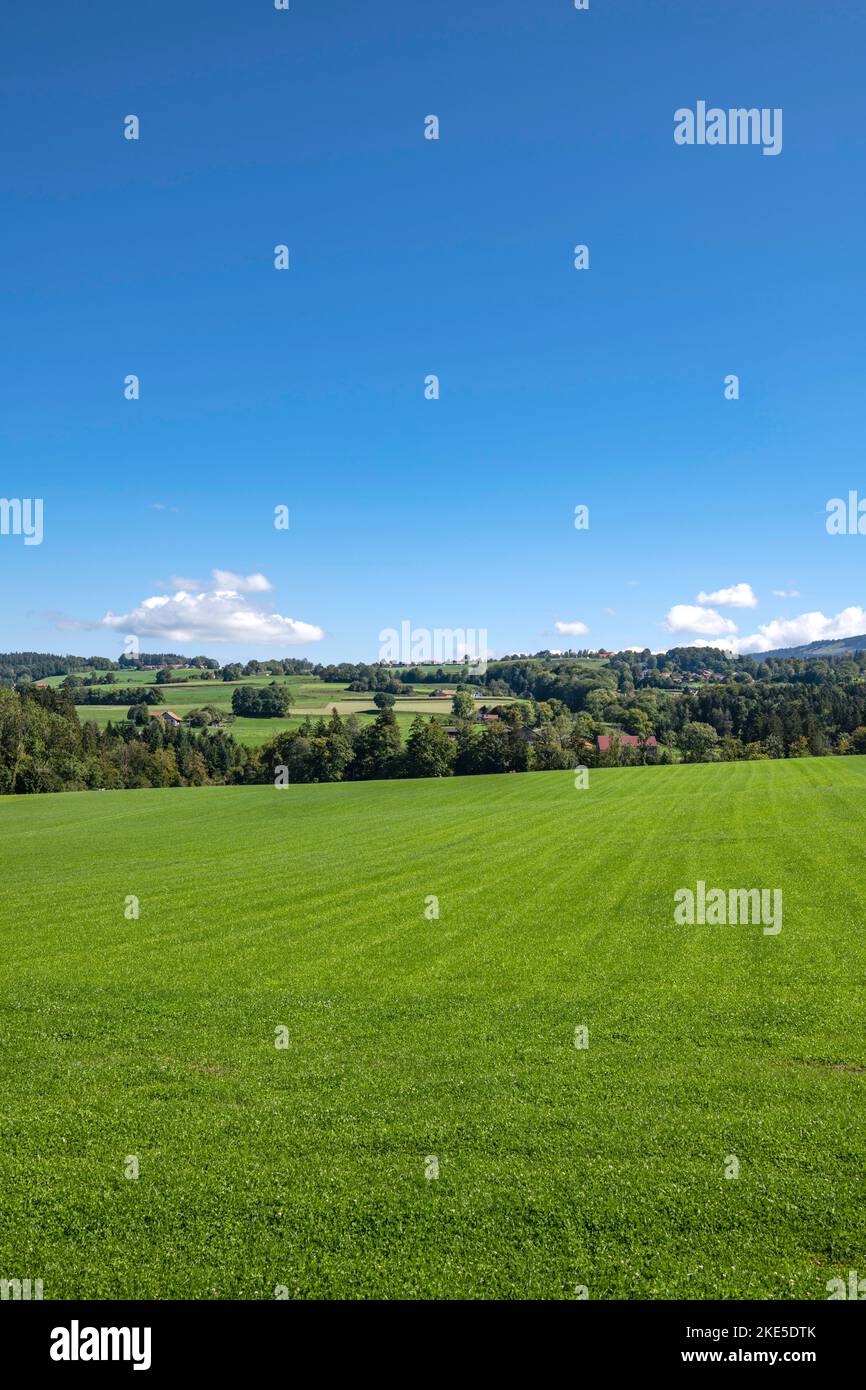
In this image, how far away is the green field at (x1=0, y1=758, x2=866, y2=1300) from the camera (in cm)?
848

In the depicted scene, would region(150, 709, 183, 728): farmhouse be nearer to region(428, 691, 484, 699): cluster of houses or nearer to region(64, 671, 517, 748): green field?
region(64, 671, 517, 748): green field

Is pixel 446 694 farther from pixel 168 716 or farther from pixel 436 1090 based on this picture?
A: pixel 436 1090

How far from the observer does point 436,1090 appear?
12703 mm

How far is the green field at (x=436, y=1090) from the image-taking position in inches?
334

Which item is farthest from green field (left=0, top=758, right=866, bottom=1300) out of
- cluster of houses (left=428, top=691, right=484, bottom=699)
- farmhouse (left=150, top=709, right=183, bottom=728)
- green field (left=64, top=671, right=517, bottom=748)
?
cluster of houses (left=428, top=691, right=484, bottom=699)

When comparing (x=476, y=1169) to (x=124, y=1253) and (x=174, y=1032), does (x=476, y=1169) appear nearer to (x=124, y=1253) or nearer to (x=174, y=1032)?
(x=124, y=1253)

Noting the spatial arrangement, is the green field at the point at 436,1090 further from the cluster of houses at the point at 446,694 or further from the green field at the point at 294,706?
the cluster of houses at the point at 446,694

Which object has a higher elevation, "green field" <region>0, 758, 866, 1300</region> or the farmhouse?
the farmhouse

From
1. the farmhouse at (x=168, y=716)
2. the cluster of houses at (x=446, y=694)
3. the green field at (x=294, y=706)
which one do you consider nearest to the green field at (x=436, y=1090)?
the green field at (x=294, y=706)

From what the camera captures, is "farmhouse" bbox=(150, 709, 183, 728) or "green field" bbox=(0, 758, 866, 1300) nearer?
"green field" bbox=(0, 758, 866, 1300)

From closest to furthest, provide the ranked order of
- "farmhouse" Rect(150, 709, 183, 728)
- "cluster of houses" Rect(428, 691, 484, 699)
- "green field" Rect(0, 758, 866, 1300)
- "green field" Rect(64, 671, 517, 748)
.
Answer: "green field" Rect(0, 758, 866, 1300)
"green field" Rect(64, 671, 517, 748)
"farmhouse" Rect(150, 709, 183, 728)
"cluster of houses" Rect(428, 691, 484, 699)

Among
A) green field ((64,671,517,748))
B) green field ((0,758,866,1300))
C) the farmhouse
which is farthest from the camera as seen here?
the farmhouse

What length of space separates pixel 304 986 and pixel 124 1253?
33.3 feet
